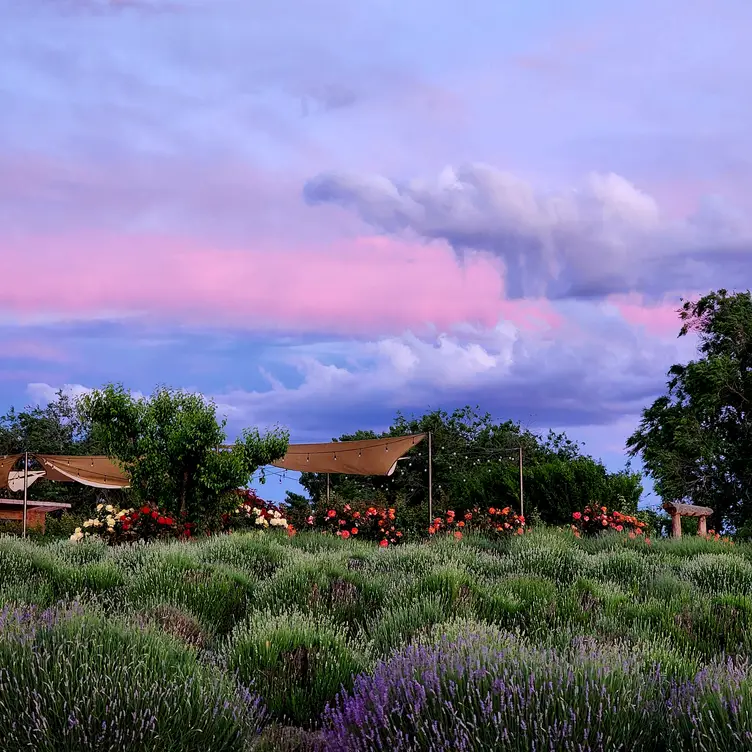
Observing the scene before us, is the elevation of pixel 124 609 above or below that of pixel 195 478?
below

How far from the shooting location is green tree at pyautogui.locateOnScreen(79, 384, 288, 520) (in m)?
Answer: 13.6

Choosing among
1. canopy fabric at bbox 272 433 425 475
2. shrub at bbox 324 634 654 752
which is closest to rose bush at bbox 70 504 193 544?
canopy fabric at bbox 272 433 425 475

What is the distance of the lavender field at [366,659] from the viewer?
355 centimetres

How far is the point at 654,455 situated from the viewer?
27.3 m

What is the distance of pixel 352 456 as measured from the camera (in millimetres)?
19609

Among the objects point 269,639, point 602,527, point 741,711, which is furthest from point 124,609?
point 602,527

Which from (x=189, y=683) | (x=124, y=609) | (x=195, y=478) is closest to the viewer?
(x=189, y=683)

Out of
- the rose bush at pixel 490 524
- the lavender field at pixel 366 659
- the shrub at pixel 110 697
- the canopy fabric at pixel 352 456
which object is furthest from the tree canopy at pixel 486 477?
the shrub at pixel 110 697

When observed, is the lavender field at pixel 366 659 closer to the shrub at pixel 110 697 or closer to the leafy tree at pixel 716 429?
the shrub at pixel 110 697

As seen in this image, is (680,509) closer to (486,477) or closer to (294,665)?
(486,477)

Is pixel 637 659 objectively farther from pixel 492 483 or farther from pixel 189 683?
pixel 492 483

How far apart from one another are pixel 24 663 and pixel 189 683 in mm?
813

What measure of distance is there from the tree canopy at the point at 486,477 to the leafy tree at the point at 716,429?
2.02 m

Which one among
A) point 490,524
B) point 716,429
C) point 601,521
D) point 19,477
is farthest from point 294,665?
point 716,429
